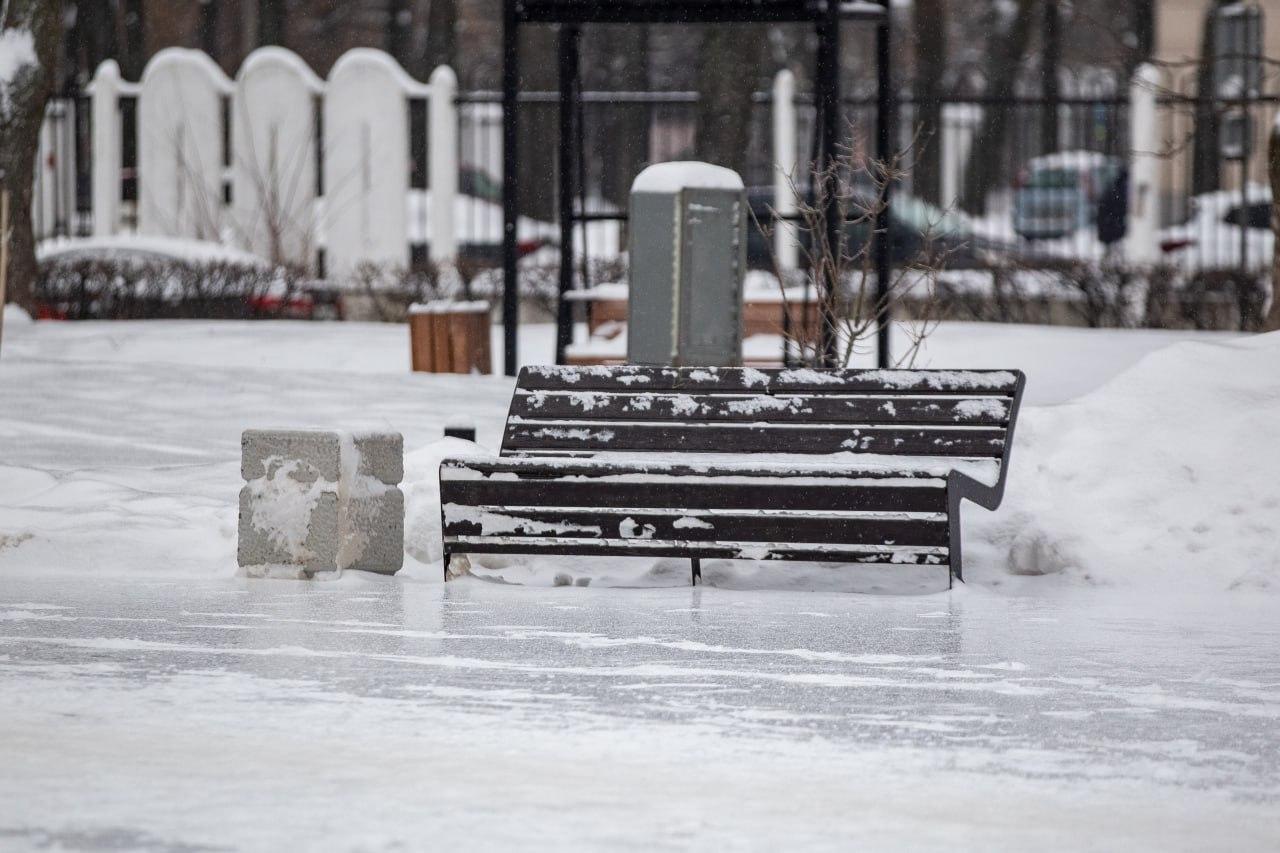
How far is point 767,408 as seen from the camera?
9.08 m

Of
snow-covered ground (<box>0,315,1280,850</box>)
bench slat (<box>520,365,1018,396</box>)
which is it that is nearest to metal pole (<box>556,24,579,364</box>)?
snow-covered ground (<box>0,315,1280,850</box>)

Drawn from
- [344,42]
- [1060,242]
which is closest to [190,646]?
[1060,242]

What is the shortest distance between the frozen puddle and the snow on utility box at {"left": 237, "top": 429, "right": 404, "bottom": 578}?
16.0 inches

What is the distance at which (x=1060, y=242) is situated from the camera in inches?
1207

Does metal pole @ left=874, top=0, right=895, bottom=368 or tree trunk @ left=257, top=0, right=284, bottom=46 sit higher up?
tree trunk @ left=257, top=0, right=284, bottom=46

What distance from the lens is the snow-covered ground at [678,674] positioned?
189 inches

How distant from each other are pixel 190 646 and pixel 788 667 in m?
2.01

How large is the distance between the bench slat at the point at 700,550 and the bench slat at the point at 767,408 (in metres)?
0.75

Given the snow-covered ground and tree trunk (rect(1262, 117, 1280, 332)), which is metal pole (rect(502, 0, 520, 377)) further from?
tree trunk (rect(1262, 117, 1280, 332))

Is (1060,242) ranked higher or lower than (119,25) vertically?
lower

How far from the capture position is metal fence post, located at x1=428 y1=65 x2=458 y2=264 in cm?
2214

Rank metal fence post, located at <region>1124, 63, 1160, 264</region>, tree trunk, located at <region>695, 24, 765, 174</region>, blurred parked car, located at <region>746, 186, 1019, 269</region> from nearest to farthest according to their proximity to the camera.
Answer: metal fence post, located at <region>1124, 63, 1160, 264</region> → tree trunk, located at <region>695, 24, 765, 174</region> → blurred parked car, located at <region>746, 186, 1019, 269</region>

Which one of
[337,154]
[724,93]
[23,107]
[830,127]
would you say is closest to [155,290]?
[23,107]

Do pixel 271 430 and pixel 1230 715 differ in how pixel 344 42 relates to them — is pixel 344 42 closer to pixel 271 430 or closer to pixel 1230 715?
pixel 271 430
